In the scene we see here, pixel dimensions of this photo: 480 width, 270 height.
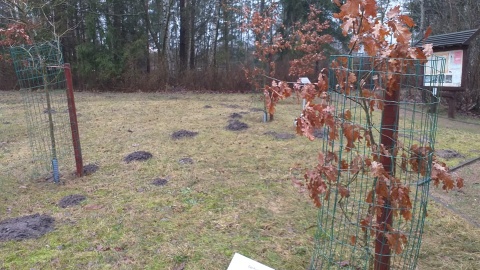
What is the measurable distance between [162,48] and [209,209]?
45.0 ft

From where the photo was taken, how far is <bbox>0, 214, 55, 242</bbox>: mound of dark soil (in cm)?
290

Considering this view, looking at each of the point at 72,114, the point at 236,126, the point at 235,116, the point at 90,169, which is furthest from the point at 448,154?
the point at 72,114

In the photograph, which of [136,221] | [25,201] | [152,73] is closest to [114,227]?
[136,221]

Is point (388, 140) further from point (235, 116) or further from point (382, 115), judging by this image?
point (235, 116)

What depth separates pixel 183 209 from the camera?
134 inches

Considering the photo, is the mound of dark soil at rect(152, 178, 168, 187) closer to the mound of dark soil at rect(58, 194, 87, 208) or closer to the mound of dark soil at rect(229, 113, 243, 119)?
the mound of dark soil at rect(58, 194, 87, 208)

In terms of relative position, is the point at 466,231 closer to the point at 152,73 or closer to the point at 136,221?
the point at 136,221

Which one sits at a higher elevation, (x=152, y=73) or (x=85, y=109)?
(x=152, y=73)

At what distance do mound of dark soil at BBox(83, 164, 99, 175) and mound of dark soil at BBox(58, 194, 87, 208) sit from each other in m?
0.74

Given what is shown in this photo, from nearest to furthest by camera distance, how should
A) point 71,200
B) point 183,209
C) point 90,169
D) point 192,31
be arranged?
point 183,209, point 71,200, point 90,169, point 192,31

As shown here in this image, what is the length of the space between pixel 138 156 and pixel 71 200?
149 cm

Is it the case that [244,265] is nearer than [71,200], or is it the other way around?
[244,265]

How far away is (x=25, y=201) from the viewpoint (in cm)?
362

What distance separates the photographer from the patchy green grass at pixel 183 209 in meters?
2.63
